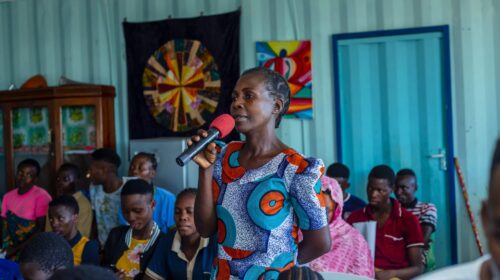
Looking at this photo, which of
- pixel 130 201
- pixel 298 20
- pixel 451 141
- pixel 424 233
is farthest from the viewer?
pixel 298 20

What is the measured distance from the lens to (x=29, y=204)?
479cm

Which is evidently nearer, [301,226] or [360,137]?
[301,226]

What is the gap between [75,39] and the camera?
19.3ft

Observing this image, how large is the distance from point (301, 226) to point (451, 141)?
134 inches

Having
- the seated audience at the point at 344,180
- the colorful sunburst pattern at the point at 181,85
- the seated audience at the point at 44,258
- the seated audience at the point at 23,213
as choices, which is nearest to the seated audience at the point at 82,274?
the seated audience at the point at 44,258

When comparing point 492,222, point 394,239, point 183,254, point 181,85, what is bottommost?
point 394,239

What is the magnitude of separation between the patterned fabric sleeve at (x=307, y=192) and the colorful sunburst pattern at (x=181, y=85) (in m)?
3.77

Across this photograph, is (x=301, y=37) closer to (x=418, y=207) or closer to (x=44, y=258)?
(x=418, y=207)

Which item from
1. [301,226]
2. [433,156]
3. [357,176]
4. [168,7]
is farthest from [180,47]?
[301,226]

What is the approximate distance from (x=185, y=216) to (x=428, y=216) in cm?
189

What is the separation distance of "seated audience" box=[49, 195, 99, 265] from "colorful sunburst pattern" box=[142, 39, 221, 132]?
190cm

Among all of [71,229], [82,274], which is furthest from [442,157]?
[82,274]

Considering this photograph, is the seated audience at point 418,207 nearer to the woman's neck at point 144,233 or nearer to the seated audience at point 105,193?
the woman's neck at point 144,233

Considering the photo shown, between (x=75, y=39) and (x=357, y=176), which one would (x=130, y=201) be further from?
(x=75, y=39)
